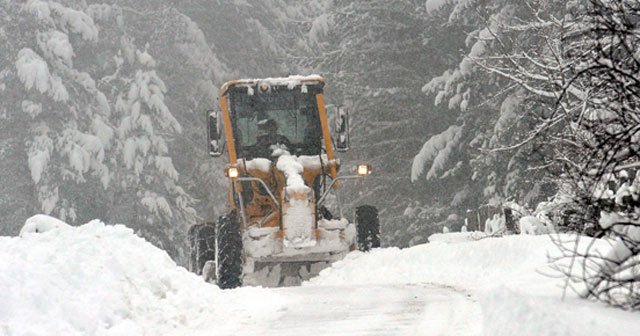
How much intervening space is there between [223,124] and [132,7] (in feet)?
62.9

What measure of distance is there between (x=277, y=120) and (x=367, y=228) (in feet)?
7.86

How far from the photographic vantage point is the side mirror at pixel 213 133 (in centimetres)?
1525

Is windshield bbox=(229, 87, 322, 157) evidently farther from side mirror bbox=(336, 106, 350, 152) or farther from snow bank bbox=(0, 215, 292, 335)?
snow bank bbox=(0, 215, 292, 335)

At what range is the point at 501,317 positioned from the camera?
17.0ft

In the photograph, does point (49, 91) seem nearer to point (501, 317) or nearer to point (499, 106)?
point (499, 106)


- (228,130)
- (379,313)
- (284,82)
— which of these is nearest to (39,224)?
(379,313)

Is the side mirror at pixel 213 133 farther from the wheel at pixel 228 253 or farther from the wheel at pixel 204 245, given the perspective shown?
the wheel at pixel 228 253

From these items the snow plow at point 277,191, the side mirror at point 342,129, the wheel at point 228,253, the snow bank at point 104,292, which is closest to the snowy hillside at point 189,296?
the snow bank at point 104,292

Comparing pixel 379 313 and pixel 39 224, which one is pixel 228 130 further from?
pixel 379 313

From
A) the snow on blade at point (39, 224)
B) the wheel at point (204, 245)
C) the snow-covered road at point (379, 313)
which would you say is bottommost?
the wheel at point (204, 245)

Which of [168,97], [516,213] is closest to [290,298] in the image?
[516,213]

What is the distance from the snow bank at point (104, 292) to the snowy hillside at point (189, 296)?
0.01 metres

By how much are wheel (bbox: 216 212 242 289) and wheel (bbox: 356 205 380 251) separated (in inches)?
91.8

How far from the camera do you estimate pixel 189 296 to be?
8727 millimetres
